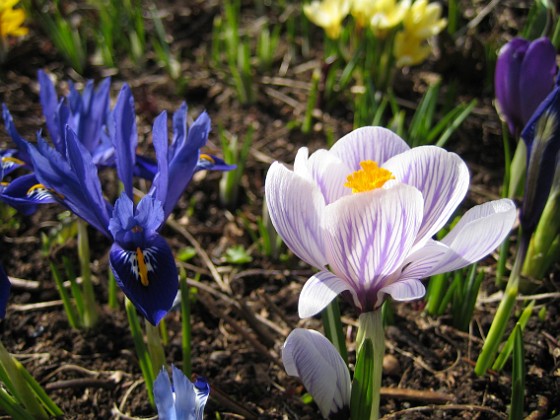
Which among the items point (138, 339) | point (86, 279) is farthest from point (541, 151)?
point (86, 279)

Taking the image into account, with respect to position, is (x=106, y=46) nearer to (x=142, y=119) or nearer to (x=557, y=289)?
(x=142, y=119)

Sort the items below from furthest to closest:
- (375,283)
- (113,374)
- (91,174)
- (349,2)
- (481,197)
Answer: (349,2)
(481,197)
(113,374)
(91,174)
(375,283)

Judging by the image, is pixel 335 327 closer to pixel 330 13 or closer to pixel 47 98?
pixel 47 98

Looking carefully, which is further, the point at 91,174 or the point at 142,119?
the point at 142,119

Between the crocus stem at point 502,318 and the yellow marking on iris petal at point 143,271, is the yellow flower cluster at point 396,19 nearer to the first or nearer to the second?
the crocus stem at point 502,318

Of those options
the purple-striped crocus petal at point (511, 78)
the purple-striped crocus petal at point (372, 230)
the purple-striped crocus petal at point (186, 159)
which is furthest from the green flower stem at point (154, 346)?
the purple-striped crocus petal at point (511, 78)

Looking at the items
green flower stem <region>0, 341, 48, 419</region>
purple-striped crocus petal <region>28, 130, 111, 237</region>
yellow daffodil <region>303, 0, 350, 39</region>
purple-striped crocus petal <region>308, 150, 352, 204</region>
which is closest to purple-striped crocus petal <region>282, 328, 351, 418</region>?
purple-striped crocus petal <region>308, 150, 352, 204</region>

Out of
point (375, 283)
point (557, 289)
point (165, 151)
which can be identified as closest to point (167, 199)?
point (165, 151)
